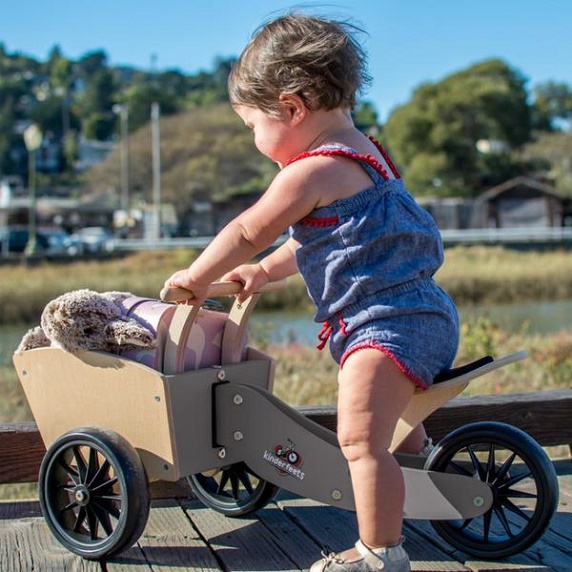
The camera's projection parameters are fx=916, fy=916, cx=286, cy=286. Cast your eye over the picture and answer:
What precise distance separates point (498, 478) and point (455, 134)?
187 feet

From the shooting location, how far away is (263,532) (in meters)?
2.90

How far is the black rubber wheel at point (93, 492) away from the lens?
253cm

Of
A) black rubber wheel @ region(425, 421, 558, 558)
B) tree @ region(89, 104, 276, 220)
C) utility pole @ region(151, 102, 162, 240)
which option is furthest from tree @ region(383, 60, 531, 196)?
black rubber wheel @ region(425, 421, 558, 558)

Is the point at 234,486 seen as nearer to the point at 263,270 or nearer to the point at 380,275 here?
the point at 263,270

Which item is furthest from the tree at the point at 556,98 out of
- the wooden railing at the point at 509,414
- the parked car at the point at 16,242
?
the wooden railing at the point at 509,414

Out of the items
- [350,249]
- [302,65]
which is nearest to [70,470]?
[350,249]

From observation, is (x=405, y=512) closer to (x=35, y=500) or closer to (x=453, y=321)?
(x=453, y=321)

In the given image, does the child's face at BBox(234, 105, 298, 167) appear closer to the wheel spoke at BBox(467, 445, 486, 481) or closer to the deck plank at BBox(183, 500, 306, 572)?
the wheel spoke at BBox(467, 445, 486, 481)

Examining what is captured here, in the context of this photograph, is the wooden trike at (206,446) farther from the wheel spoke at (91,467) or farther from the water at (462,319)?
the water at (462,319)

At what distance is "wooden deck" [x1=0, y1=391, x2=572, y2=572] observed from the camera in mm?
2609

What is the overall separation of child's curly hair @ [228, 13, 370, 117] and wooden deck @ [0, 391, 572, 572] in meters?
1.29

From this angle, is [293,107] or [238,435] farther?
[238,435]

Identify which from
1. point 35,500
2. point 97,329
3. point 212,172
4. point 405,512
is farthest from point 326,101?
point 212,172

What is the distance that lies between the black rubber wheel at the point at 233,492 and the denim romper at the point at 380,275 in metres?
0.74
